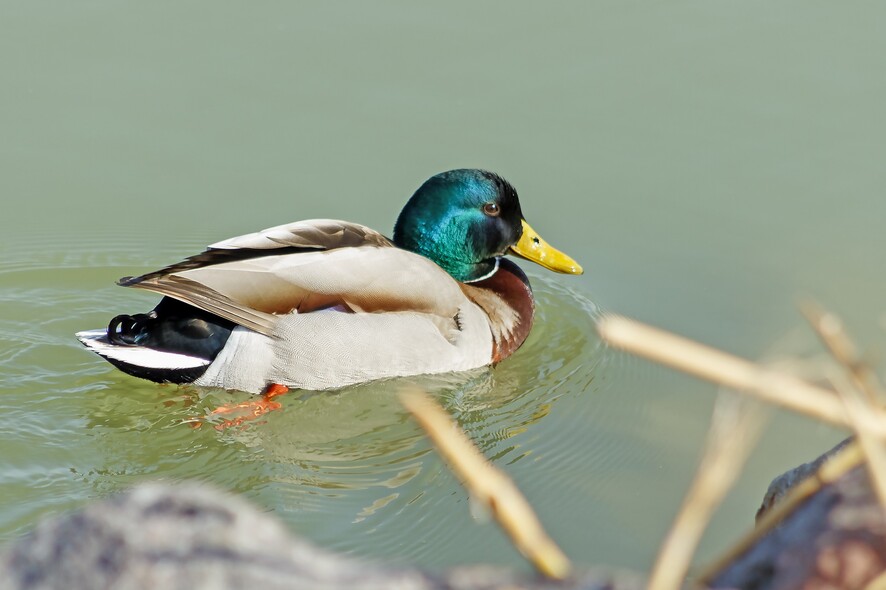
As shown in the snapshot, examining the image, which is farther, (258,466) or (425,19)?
Answer: (425,19)

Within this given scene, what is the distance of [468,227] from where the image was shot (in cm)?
656

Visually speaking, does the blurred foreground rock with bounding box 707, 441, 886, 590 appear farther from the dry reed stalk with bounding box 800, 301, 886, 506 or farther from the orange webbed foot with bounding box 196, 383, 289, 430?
the orange webbed foot with bounding box 196, 383, 289, 430

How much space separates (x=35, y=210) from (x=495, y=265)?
8.75ft

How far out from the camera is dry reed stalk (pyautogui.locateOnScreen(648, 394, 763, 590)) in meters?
1.30

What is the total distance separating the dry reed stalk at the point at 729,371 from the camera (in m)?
1.30

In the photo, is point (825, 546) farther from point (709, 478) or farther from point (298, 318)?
point (298, 318)

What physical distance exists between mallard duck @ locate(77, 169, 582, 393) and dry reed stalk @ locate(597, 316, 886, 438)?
432 centimetres

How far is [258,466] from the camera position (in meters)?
5.13

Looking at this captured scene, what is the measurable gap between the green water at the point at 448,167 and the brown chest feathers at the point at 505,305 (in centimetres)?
13

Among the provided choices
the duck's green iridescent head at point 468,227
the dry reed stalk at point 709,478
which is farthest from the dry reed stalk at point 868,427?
the duck's green iridescent head at point 468,227

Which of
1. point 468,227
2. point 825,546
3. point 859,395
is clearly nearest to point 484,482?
point 859,395

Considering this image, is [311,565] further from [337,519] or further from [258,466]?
[258,466]

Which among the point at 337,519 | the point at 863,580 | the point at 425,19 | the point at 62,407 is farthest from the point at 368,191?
the point at 863,580

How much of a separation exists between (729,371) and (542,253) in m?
5.27
